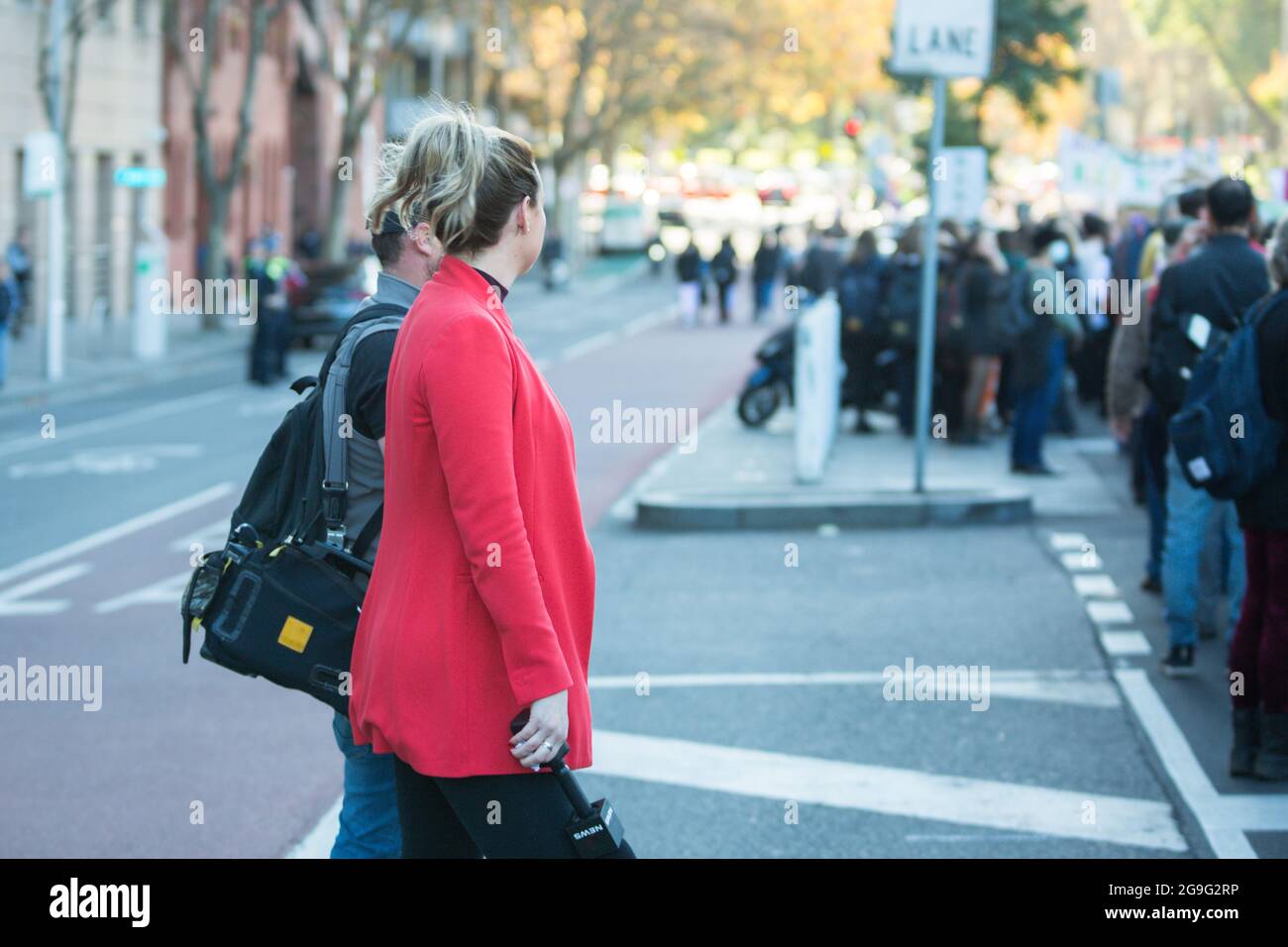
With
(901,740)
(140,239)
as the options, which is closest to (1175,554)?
(901,740)

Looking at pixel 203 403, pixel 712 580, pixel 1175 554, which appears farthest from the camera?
pixel 203 403

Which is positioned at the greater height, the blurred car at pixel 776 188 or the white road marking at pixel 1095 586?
the blurred car at pixel 776 188

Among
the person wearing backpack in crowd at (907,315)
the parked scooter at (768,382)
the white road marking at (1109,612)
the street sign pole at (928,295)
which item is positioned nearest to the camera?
the white road marking at (1109,612)

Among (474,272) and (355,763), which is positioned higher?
(474,272)

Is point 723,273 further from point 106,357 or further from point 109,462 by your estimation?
point 109,462

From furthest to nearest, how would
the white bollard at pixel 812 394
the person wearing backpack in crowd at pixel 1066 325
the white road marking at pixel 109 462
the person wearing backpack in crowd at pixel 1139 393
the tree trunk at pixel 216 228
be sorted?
1. the tree trunk at pixel 216 228
2. the white road marking at pixel 109 462
3. the person wearing backpack in crowd at pixel 1066 325
4. the white bollard at pixel 812 394
5. the person wearing backpack in crowd at pixel 1139 393

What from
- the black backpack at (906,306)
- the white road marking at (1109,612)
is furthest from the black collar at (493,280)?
the black backpack at (906,306)

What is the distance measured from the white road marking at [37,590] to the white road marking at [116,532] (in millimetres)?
183

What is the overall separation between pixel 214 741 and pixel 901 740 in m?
2.49

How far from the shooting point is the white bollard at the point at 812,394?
1470 cm

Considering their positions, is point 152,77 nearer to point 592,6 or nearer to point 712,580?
point 592,6

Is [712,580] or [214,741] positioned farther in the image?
[712,580]

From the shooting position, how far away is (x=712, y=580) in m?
11.6

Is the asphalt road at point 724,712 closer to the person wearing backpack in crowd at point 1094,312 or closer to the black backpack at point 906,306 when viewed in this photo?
the black backpack at point 906,306
